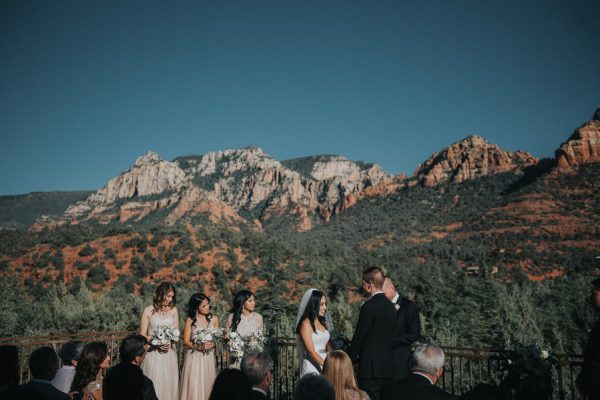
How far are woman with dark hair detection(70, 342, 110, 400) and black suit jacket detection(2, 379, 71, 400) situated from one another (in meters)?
0.74

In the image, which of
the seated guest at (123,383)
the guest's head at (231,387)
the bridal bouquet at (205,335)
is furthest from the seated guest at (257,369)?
the bridal bouquet at (205,335)

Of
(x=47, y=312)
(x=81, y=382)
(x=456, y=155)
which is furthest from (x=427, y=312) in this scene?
(x=456, y=155)

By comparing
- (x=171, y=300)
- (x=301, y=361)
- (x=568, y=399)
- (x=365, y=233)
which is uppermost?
(x=365, y=233)

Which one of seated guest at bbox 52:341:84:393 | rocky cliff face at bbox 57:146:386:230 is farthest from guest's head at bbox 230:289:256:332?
rocky cliff face at bbox 57:146:386:230

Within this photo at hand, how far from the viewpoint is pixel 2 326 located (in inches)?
658

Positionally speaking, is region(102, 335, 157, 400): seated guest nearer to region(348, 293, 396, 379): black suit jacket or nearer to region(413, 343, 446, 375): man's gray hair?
region(348, 293, 396, 379): black suit jacket

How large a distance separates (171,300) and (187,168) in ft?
421

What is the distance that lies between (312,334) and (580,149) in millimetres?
81700

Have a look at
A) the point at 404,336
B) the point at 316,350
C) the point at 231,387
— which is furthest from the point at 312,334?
the point at 231,387

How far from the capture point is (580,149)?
227 feet

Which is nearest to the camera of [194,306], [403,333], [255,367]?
[255,367]

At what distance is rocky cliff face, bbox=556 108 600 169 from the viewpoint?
6775cm

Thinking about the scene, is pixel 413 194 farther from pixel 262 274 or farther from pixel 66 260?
pixel 66 260

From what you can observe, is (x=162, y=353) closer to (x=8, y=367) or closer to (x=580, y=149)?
(x=8, y=367)
